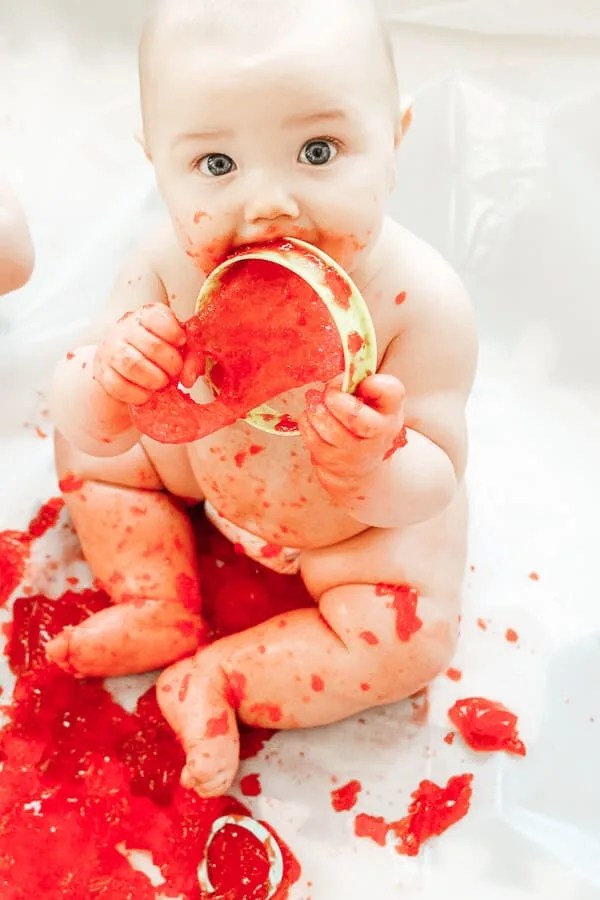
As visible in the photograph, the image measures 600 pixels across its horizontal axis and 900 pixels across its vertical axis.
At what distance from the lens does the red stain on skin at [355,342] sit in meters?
0.57

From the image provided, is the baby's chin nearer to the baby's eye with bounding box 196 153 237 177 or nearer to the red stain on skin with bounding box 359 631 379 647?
the baby's eye with bounding box 196 153 237 177

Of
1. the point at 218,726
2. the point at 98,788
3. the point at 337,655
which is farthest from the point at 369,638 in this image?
the point at 98,788

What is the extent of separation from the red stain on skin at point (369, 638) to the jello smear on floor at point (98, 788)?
116 mm

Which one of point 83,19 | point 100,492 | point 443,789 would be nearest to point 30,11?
point 83,19

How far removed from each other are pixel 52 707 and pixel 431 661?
299mm

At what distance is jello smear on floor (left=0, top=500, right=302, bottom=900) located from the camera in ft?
2.45

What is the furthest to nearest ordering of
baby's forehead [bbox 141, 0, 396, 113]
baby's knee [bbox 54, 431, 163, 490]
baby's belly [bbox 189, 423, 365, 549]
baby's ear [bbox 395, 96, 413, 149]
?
baby's knee [bbox 54, 431, 163, 490], baby's belly [bbox 189, 423, 365, 549], baby's ear [bbox 395, 96, 413, 149], baby's forehead [bbox 141, 0, 396, 113]

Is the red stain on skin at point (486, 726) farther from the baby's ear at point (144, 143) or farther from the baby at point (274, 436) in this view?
the baby's ear at point (144, 143)

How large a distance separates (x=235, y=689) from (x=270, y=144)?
16.4 inches

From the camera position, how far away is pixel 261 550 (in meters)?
0.85

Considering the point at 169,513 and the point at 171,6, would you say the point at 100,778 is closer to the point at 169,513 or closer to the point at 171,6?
the point at 169,513

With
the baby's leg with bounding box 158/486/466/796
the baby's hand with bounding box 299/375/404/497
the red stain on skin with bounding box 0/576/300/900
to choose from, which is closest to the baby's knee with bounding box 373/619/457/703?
the baby's leg with bounding box 158/486/466/796

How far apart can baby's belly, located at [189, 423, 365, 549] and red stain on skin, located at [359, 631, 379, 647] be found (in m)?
0.07

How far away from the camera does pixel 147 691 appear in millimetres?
836
